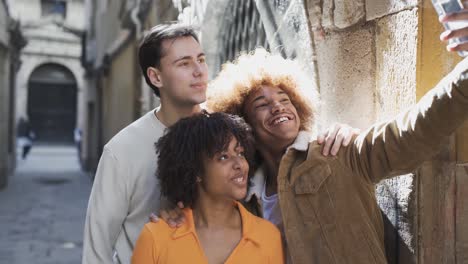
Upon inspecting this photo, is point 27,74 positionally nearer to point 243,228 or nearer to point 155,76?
point 155,76

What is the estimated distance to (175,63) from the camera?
197cm

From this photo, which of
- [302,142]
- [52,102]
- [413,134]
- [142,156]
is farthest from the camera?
[52,102]

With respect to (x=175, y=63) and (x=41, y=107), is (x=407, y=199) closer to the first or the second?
(x=175, y=63)

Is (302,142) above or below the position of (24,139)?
below

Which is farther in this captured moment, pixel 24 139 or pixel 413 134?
pixel 24 139

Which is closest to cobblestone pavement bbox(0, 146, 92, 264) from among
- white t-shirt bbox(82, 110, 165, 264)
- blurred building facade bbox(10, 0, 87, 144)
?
white t-shirt bbox(82, 110, 165, 264)

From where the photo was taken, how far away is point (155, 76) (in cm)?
204

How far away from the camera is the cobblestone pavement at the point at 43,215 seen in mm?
6070

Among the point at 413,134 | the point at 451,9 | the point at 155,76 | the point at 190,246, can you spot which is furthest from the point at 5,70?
the point at 451,9

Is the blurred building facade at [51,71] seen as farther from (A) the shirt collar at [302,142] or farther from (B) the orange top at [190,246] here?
(B) the orange top at [190,246]

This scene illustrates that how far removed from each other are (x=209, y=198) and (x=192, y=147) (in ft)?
0.58

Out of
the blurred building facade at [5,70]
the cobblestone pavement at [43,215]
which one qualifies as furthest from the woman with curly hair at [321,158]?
the blurred building facade at [5,70]

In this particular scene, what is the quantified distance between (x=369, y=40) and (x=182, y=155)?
3.28 ft

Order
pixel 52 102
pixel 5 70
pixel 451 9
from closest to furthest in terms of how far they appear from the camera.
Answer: pixel 451 9 < pixel 5 70 < pixel 52 102
